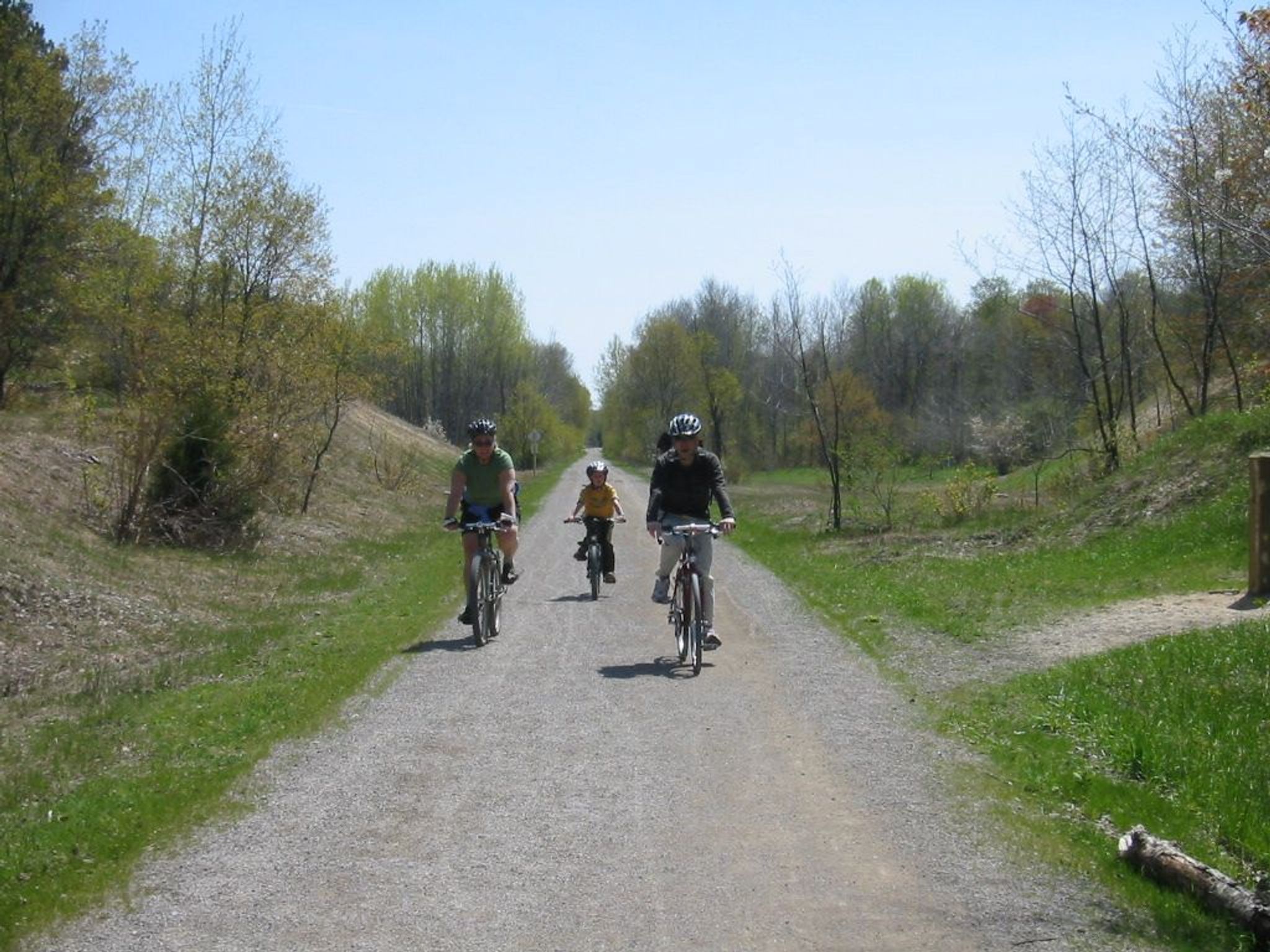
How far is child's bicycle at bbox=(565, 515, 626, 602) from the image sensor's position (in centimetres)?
1712

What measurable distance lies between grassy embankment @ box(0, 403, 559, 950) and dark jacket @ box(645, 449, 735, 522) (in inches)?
116

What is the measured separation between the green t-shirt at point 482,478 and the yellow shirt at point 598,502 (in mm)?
4107

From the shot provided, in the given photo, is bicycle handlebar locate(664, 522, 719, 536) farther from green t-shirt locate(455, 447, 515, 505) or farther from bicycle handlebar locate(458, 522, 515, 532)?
green t-shirt locate(455, 447, 515, 505)

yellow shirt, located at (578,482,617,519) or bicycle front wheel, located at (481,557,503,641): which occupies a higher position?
yellow shirt, located at (578,482,617,519)

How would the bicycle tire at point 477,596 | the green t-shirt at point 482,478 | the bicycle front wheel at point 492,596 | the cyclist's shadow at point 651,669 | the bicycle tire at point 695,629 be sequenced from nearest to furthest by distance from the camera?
1. the cyclist's shadow at point 651,669
2. the bicycle tire at point 695,629
3. the bicycle tire at point 477,596
4. the bicycle front wheel at point 492,596
5. the green t-shirt at point 482,478

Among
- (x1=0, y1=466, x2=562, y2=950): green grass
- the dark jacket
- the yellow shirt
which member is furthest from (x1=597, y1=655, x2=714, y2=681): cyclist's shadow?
the yellow shirt

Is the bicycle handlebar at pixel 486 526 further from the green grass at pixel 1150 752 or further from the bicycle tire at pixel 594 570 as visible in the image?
the green grass at pixel 1150 752

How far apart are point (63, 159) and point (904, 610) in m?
21.5

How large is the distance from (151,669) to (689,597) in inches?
208

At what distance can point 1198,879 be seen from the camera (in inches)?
217

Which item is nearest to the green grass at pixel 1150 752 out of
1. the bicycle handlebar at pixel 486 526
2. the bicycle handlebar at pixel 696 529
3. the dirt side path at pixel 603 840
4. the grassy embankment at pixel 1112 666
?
the grassy embankment at pixel 1112 666

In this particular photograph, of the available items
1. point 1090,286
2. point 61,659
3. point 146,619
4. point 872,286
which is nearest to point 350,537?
point 146,619

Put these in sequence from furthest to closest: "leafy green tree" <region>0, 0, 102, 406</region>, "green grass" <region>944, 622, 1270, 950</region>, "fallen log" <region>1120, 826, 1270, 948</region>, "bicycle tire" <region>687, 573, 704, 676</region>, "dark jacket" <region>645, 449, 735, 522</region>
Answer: "leafy green tree" <region>0, 0, 102, 406</region> → "dark jacket" <region>645, 449, 735, 522</region> → "bicycle tire" <region>687, 573, 704, 676</region> → "green grass" <region>944, 622, 1270, 950</region> → "fallen log" <region>1120, 826, 1270, 948</region>

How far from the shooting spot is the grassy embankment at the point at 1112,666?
6.49m
